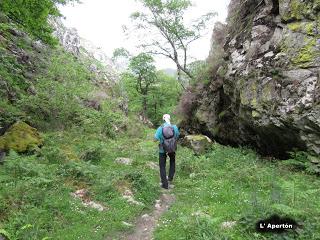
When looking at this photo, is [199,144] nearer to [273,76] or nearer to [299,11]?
[273,76]

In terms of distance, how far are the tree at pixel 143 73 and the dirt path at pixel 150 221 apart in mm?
35852

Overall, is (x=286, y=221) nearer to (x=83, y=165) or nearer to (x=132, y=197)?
(x=132, y=197)

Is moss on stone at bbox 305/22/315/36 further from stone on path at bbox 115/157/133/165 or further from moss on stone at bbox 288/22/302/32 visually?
stone on path at bbox 115/157/133/165

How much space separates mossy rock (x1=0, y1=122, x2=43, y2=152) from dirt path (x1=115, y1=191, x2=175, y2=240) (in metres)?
6.12

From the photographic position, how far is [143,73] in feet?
157

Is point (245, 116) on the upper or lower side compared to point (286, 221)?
upper

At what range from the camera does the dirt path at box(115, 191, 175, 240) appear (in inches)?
291

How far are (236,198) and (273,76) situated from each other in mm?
6463

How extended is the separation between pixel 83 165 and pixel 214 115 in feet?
38.8

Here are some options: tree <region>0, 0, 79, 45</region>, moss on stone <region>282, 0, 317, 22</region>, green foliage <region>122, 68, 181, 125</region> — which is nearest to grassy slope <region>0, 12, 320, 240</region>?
tree <region>0, 0, 79, 45</region>

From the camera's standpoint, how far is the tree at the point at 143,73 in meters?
45.7

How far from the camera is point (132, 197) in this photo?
966 centimetres

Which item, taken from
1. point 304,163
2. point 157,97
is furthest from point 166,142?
point 157,97

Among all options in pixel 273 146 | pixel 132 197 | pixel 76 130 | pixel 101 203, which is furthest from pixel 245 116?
pixel 76 130
